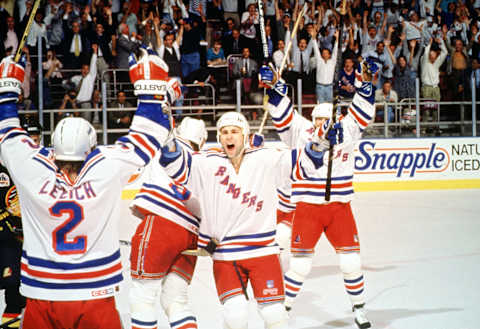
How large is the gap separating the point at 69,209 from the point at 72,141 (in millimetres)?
316

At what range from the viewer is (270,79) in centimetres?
404

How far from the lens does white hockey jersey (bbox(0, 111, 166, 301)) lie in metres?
2.43

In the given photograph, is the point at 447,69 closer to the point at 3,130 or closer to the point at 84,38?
the point at 84,38

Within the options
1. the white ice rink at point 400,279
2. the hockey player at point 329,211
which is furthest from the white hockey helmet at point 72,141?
the white ice rink at point 400,279

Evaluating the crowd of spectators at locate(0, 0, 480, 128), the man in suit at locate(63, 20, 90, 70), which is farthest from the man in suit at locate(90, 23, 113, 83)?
the man in suit at locate(63, 20, 90, 70)

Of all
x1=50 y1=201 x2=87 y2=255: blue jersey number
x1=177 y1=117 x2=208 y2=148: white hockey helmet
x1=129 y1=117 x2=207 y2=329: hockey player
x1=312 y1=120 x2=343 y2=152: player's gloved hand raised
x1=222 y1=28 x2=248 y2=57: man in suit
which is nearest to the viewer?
x1=50 y1=201 x2=87 y2=255: blue jersey number

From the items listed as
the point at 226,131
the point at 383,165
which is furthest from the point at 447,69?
the point at 226,131

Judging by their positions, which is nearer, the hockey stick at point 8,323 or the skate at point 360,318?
the hockey stick at point 8,323

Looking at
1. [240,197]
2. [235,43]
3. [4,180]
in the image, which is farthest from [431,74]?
[4,180]

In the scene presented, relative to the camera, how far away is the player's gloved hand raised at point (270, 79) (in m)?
4.00

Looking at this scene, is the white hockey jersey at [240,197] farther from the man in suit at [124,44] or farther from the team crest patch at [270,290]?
the man in suit at [124,44]

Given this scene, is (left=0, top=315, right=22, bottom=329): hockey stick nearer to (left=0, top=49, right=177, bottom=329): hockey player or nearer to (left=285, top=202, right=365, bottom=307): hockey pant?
(left=0, top=49, right=177, bottom=329): hockey player

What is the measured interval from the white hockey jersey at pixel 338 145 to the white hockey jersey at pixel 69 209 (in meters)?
1.95

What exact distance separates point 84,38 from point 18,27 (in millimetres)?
1053
